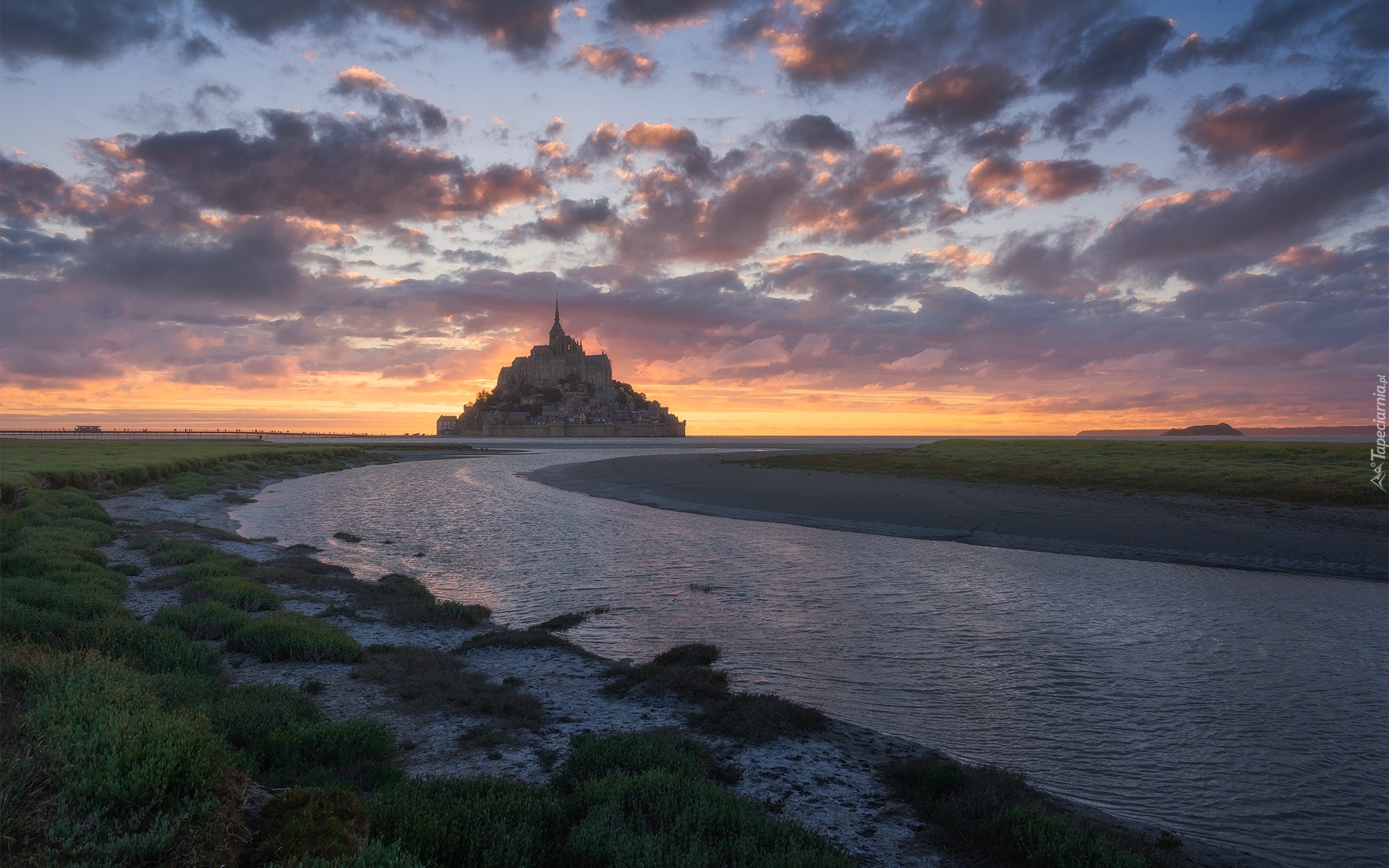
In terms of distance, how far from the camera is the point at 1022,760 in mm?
9188

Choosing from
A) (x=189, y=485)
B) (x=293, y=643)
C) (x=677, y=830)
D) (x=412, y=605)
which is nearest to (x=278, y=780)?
(x=677, y=830)

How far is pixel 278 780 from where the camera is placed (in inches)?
280

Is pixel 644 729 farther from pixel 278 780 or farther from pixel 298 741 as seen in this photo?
pixel 278 780

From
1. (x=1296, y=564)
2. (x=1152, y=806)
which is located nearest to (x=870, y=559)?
(x=1296, y=564)

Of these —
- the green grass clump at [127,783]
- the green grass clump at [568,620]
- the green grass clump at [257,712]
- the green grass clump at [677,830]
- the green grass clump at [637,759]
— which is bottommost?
the green grass clump at [568,620]

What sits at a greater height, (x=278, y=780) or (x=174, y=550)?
(x=174, y=550)

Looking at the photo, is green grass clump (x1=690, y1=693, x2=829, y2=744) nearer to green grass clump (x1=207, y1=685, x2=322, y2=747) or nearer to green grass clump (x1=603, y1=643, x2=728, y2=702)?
green grass clump (x1=603, y1=643, x2=728, y2=702)

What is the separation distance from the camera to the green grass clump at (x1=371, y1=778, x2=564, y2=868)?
19.3ft

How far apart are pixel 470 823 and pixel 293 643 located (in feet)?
25.9

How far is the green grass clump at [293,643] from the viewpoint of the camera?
12125 mm

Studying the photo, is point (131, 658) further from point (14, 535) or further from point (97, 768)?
point (14, 535)

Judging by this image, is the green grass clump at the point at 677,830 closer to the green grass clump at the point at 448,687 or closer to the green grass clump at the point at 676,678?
the green grass clump at the point at 448,687

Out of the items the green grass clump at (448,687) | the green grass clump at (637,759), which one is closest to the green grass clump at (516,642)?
the green grass clump at (448,687)

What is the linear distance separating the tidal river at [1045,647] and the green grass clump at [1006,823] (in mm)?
983
